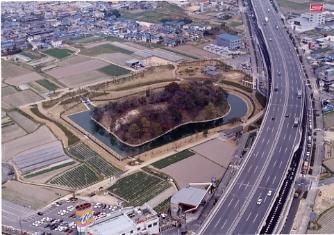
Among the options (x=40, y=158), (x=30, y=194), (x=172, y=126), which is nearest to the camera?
(x=30, y=194)

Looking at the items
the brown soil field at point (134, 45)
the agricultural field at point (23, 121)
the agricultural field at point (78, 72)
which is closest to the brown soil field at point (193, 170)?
the agricultural field at point (23, 121)

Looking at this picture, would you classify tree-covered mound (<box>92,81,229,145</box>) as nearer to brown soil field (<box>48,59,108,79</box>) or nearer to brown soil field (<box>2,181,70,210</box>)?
brown soil field (<box>2,181,70,210</box>)

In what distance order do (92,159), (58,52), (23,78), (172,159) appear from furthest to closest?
(58,52)
(23,78)
(92,159)
(172,159)

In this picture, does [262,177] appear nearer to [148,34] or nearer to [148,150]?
[148,150]

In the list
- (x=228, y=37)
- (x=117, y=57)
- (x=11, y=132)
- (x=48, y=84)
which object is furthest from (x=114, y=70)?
(x=11, y=132)

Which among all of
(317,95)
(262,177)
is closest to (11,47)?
(317,95)

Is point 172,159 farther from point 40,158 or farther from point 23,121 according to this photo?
point 23,121
